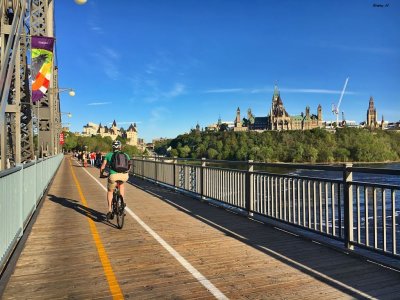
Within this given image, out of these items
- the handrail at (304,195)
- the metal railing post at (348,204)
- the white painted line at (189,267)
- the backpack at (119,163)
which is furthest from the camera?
the backpack at (119,163)

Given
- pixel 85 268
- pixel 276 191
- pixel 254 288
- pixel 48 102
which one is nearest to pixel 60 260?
pixel 85 268

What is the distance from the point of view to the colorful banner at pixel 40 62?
16.5 meters

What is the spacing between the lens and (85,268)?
5.61 metres

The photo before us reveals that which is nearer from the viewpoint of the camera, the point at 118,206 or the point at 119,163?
the point at 118,206

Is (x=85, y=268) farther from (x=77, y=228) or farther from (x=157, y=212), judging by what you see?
(x=157, y=212)

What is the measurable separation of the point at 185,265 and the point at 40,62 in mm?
13848

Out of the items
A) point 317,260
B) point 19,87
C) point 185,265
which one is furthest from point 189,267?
point 19,87

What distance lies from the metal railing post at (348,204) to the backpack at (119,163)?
472 cm

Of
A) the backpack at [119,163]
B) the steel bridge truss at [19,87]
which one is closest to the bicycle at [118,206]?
the backpack at [119,163]

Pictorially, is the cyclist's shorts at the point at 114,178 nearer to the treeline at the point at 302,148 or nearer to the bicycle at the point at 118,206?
the bicycle at the point at 118,206

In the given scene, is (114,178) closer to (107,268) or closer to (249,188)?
(249,188)

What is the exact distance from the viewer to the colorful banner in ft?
54.1

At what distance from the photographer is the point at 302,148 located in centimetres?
12675

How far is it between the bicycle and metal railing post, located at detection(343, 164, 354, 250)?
4450mm
